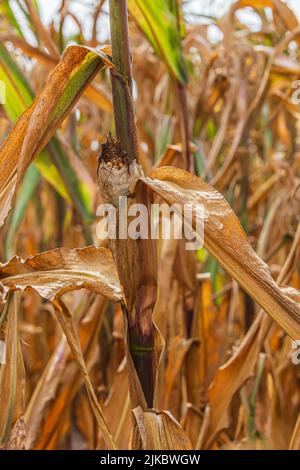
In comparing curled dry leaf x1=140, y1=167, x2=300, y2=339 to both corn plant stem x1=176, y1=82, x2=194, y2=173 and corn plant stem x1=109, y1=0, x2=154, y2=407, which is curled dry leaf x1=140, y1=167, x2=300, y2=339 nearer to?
corn plant stem x1=109, y1=0, x2=154, y2=407

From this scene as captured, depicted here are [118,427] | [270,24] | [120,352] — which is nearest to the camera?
[118,427]

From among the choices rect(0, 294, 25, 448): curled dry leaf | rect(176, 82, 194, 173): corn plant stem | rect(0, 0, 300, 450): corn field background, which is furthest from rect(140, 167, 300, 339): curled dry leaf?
rect(176, 82, 194, 173): corn plant stem

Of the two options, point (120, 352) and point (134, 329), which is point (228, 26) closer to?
point (120, 352)

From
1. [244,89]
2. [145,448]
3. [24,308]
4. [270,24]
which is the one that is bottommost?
[24,308]

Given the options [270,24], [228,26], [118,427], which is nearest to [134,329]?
[118,427]

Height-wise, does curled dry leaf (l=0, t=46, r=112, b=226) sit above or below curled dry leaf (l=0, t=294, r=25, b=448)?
above

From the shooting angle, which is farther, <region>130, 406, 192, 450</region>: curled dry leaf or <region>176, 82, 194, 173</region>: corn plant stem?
<region>176, 82, 194, 173</region>: corn plant stem

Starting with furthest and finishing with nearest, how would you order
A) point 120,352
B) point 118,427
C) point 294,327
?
point 120,352, point 118,427, point 294,327

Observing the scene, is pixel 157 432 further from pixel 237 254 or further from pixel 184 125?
pixel 184 125

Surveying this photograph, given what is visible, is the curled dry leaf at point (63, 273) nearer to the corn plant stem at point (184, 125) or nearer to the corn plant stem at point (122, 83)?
the corn plant stem at point (122, 83)
